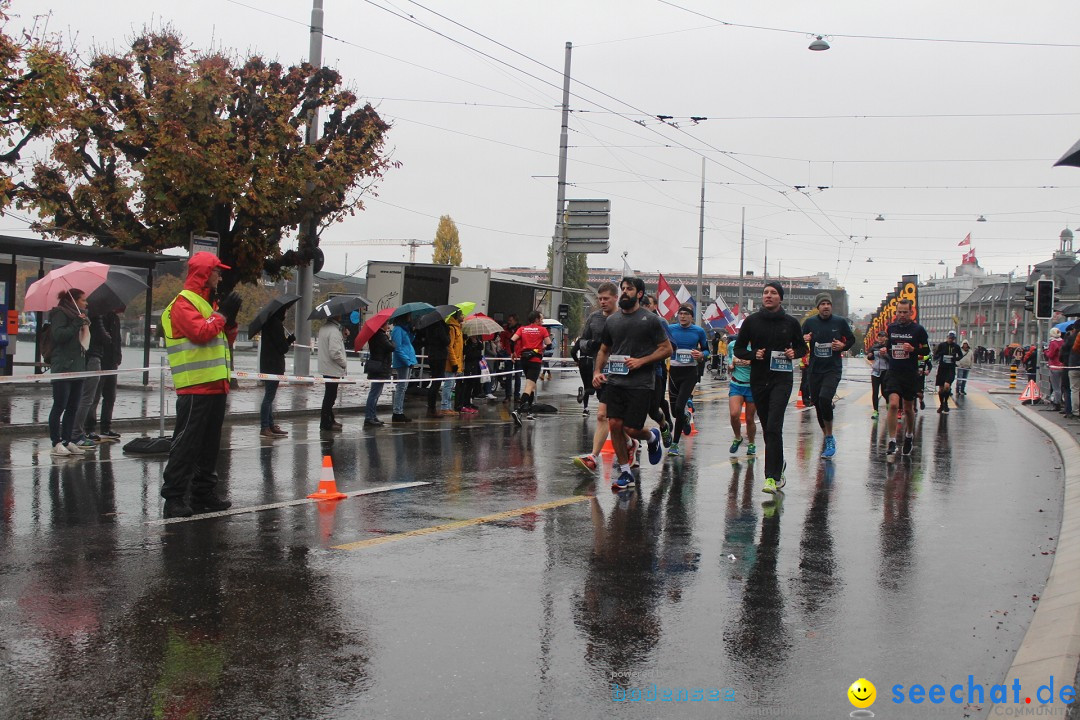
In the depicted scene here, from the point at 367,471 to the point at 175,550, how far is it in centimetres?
386

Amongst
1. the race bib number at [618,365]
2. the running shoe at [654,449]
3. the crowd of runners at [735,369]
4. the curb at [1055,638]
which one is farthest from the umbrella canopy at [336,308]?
the curb at [1055,638]

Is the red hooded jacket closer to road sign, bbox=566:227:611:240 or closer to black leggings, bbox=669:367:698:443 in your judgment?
black leggings, bbox=669:367:698:443

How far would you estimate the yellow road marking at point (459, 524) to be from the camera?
6.68 meters

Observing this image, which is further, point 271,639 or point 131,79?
point 131,79

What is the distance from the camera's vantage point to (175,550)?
20.9 feet

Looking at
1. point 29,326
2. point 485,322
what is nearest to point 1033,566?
point 485,322

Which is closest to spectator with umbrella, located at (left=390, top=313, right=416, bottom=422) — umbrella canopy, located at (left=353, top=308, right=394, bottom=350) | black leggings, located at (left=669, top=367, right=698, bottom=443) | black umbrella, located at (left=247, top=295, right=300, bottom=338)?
umbrella canopy, located at (left=353, top=308, right=394, bottom=350)

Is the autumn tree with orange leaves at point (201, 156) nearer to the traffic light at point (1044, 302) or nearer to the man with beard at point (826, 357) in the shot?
the man with beard at point (826, 357)

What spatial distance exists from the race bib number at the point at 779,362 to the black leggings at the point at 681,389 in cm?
268

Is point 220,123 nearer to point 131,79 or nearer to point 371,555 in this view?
point 131,79

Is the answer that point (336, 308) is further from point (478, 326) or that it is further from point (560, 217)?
point (560, 217)

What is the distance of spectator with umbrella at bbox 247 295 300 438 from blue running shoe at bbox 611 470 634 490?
6096 mm

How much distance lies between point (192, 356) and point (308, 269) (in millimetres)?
14060

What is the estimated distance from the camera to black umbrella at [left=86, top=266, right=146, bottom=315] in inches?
462
